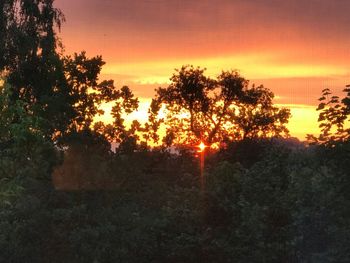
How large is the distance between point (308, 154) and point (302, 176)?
149 cm

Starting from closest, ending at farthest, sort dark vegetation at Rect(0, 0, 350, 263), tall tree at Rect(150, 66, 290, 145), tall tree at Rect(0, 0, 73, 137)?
1. dark vegetation at Rect(0, 0, 350, 263)
2. tall tree at Rect(0, 0, 73, 137)
3. tall tree at Rect(150, 66, 290, 145)

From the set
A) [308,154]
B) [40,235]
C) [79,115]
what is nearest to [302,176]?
[308,154]

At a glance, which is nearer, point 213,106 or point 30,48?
point 30,48

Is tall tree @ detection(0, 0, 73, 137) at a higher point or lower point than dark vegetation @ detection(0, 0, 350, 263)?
higher

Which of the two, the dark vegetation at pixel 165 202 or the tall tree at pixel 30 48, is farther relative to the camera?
the tall tree at pixel 30 48

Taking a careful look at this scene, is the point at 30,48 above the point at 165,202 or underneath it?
above

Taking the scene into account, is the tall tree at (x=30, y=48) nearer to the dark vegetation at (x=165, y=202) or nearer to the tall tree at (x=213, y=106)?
the dark vegetation at (x=165, y=202)

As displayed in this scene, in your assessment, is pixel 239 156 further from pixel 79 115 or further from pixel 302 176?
pixel 302 176

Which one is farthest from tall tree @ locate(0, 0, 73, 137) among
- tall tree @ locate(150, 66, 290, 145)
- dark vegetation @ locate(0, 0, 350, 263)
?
tall tree @ locate(150, 66, 290, 145)

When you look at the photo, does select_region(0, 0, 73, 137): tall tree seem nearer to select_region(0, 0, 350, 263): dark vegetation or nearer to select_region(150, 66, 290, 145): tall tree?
select_region(0, 0, 350, 263): dark vegetation

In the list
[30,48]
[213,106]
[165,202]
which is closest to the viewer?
Answer: [165,202]

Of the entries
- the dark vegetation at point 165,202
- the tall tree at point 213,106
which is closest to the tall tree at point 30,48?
the dark vegetation at point 165,202

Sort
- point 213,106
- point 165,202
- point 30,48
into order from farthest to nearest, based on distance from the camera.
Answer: point 213,106
point 30,48
point 165,202

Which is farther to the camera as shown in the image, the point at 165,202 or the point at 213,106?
the point at 213,106
